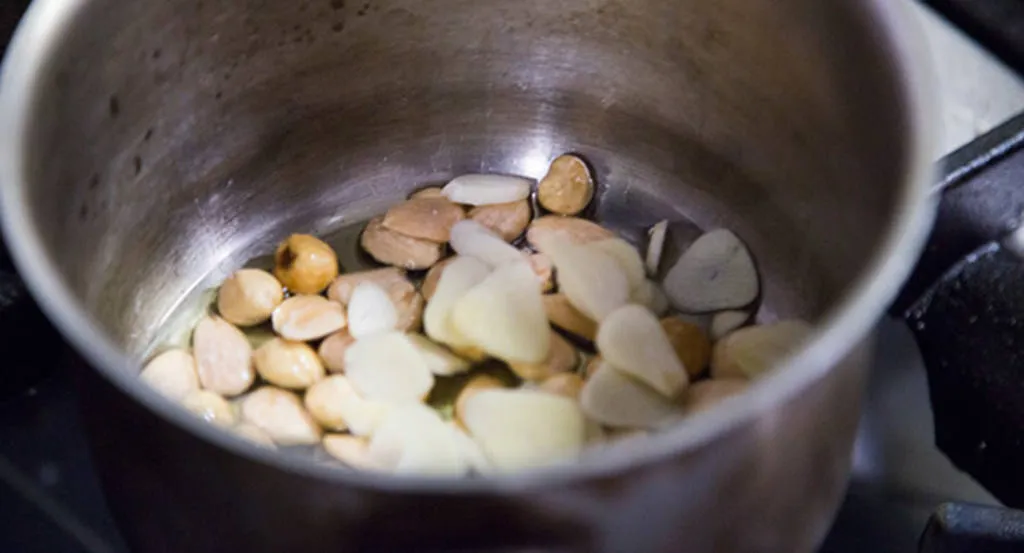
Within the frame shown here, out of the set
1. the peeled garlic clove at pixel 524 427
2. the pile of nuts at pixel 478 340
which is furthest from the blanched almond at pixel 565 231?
the peeled garlic clove at pixel 524 427

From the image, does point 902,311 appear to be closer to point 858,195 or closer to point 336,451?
point 858,195

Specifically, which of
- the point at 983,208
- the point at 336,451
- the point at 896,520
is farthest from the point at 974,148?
the point at 336,451

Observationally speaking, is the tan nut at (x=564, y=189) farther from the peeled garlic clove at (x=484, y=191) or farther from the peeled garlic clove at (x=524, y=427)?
the peeled garlic clove at (x=524, y=427)

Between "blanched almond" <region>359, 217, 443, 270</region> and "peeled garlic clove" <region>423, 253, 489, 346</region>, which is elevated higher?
"peeled garlic clove" <region>423, 253, 489, 346</region>

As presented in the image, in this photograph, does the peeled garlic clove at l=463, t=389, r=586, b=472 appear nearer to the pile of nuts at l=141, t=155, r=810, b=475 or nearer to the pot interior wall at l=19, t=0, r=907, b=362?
the pile of nuts at l=141, t=155, r=810, b=475

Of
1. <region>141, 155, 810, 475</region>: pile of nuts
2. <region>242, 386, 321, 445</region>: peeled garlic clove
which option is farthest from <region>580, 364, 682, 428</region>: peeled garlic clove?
<region>242, 386, 321, 445</region>: peeled garlic clove

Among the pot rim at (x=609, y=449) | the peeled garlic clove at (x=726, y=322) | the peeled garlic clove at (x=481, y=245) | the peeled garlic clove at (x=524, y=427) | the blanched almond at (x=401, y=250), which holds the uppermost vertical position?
the pot rim at (x=609, y=449)
